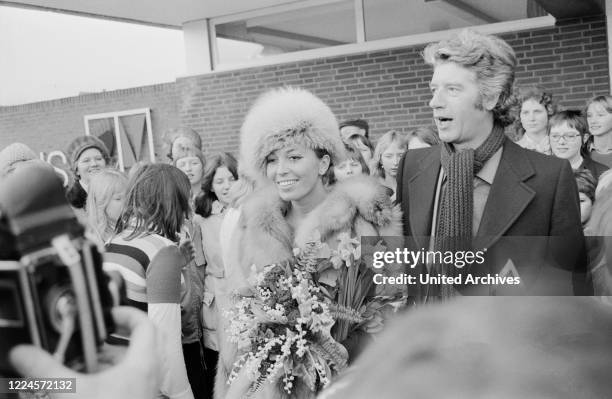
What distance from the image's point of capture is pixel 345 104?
26.5ft

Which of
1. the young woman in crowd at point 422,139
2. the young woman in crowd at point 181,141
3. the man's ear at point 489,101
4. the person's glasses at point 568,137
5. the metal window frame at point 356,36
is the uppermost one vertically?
the metal window frame at point 356,36

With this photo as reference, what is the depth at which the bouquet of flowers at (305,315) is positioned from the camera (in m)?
1.85

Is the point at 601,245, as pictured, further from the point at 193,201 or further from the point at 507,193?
the point at 193,201

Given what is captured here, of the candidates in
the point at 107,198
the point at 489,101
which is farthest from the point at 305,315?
the point at 107,198

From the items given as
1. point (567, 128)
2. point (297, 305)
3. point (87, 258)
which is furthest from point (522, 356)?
point (567, 128)

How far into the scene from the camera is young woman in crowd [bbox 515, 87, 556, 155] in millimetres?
4434

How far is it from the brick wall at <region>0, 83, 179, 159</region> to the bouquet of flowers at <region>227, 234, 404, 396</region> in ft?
26.5

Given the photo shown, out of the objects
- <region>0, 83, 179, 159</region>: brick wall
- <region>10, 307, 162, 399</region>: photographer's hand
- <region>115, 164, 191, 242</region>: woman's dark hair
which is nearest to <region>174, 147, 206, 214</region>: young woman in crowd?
<region>115, 164, 191, 242</region>: woman's dark hair

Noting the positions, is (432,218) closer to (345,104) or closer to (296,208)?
(296,208)

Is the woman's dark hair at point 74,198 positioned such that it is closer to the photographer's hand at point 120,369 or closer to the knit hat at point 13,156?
the knit hat at point 13,156

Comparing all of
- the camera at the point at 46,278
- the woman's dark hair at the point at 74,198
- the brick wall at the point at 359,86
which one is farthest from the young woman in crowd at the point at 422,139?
the brick wall at the point at 359,86

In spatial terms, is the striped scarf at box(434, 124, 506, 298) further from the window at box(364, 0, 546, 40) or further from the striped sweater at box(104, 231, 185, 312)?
the window at box(364, 0, 546, 40)

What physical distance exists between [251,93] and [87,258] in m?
7.55

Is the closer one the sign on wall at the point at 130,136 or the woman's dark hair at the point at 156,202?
the woman's dark hair at the point at 156,202
